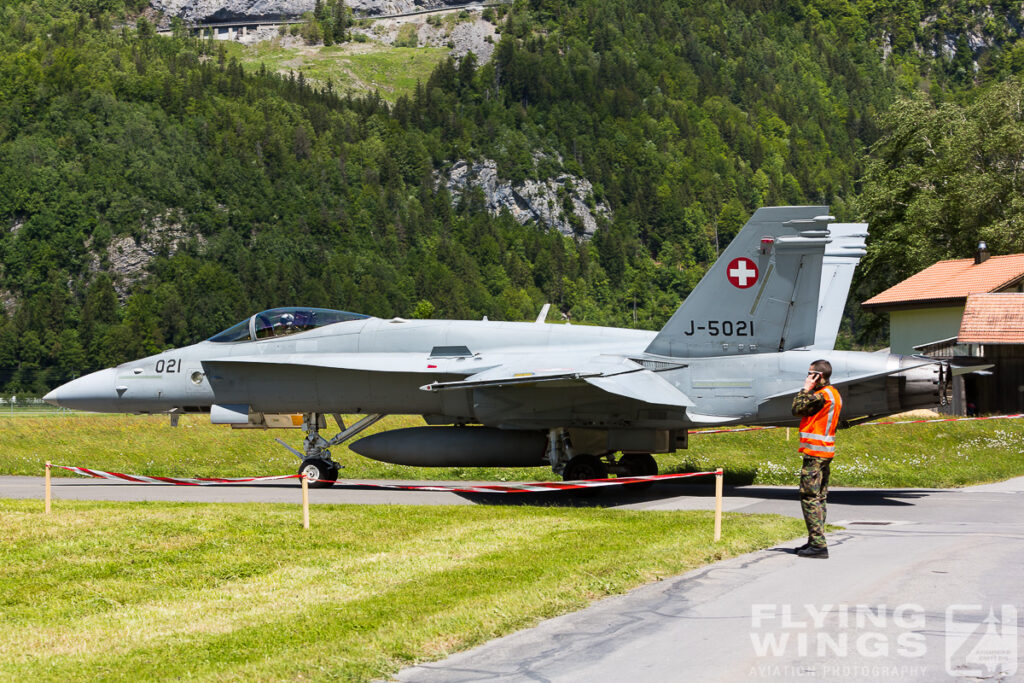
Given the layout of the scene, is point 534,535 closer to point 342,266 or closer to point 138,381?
point 138,381

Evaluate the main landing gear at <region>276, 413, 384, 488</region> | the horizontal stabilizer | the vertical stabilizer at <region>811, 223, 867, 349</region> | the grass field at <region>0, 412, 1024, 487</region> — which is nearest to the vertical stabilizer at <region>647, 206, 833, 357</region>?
the horizontal stabilizer

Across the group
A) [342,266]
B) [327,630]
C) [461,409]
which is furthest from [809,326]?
[342,266]

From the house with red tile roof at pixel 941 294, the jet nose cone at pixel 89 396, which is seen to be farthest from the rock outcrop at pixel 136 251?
the jet nose cone at pixel 89 396

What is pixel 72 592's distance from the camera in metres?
9.45

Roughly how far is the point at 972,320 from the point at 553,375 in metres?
26.7

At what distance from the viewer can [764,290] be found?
17469 millimetres

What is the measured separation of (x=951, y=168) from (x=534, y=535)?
5054cm

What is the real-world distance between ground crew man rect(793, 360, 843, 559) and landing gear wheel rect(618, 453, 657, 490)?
8.57 metres

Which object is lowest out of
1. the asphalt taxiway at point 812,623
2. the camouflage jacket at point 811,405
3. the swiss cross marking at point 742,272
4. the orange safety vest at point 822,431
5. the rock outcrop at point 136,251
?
the asphalt taxiway at point 812,623

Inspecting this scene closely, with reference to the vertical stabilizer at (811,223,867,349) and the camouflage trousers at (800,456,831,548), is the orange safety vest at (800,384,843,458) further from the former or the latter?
the vertical stabilizer at (811,223,867,349)

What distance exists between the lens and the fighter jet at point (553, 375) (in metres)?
17.2

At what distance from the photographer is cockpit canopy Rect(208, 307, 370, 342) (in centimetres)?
1988

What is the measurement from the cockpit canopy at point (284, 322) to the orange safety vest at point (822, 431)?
10529 mm

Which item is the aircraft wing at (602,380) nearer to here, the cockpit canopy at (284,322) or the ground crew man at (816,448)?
the cockpit canopy at (284,322)
